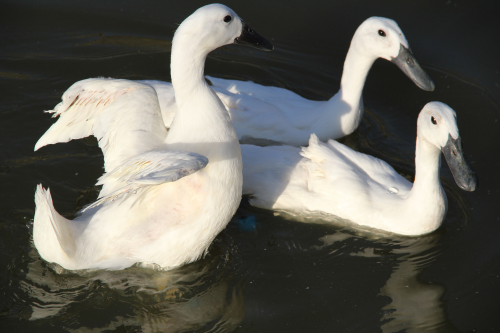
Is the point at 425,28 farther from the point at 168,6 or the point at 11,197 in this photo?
the point at 11,197

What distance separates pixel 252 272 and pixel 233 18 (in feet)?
6.65

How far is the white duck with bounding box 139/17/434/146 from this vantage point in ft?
18.2

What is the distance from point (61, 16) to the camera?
750cm

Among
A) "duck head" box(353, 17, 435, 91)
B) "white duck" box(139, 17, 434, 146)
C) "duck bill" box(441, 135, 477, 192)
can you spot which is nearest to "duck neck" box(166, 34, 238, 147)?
"white duck" box(139, 17, 434, 146)

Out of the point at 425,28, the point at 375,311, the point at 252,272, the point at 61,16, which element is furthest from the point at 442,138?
the point at 61,16

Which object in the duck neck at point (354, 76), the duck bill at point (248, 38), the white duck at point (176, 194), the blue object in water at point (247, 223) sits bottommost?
the blue object in water at point (247, 223)

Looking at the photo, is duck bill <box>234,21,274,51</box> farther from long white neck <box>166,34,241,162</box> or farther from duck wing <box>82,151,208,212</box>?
duck wing <box>82,151,208,212</box>

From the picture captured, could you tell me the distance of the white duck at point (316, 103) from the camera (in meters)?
5.54

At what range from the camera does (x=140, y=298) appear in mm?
4102

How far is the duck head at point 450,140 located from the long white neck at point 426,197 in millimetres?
171

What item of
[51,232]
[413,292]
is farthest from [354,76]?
[51,232]

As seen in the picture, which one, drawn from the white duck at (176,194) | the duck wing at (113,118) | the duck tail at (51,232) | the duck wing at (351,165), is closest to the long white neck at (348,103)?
the duck wing at (351,165)

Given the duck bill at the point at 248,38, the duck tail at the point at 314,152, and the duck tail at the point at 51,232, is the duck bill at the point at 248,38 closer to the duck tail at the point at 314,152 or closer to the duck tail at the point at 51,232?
the duck tail at the point at 314,152

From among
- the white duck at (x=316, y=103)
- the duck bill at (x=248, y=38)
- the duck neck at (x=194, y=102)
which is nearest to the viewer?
the duck neck at (x=194, y=102)
